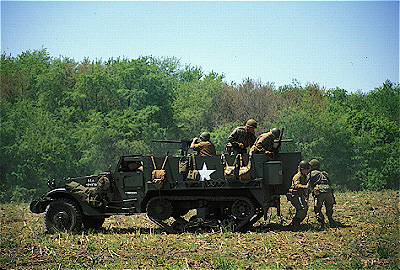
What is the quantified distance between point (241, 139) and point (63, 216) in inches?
200

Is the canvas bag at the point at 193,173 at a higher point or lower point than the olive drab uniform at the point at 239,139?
lower

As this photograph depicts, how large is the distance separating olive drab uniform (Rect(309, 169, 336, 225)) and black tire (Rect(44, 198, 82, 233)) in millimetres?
6131

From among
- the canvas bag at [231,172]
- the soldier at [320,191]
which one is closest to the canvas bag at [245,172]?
the canvas bag at [231,172]

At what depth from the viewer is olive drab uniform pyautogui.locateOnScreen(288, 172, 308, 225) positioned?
13773 millimetres

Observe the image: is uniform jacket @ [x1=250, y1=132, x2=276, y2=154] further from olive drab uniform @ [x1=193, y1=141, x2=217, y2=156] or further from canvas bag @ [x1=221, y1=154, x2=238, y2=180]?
olive drab uniform @ [x1=193, y1=141, x2=217, y2=156]

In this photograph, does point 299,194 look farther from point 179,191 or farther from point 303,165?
point 179,191

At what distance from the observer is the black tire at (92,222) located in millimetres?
14742

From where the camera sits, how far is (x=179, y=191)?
13.9 meters

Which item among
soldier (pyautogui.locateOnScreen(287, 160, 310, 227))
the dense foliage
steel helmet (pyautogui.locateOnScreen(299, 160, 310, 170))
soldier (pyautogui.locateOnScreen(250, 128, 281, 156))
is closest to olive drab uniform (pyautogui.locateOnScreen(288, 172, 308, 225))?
soldier (pyautogui.locateOnScreen(287, 160, 310, 227))

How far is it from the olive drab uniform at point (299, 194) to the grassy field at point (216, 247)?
465mm

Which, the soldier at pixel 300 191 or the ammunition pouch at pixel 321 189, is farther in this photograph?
the ammunition pouch at pixel 321 189

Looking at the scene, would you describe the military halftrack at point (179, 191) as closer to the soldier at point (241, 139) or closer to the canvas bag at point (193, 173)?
the canvas bag at point (193, 173)

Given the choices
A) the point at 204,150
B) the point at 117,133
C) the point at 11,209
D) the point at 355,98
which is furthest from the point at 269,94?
the point at 204,150

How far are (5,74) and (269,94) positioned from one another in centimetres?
2520
